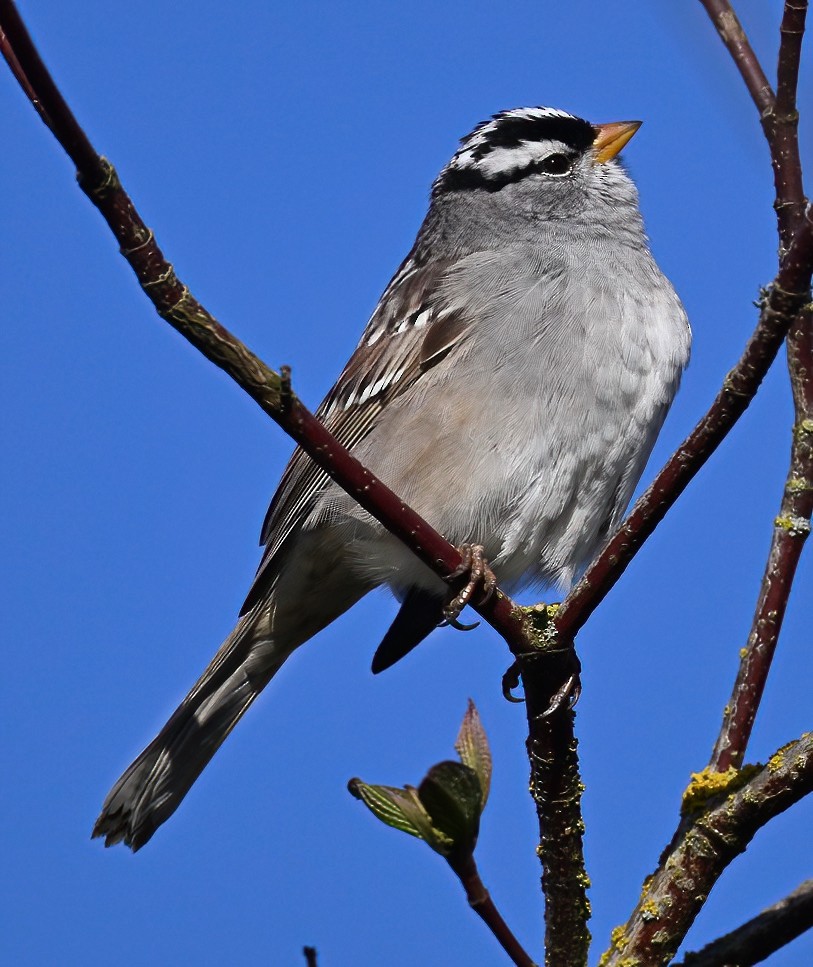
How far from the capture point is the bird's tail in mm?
4922

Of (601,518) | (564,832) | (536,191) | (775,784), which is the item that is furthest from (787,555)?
(536,191)

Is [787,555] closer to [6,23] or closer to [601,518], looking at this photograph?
[601,518]

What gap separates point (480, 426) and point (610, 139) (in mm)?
2125

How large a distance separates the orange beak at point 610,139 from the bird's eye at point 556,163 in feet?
0.51

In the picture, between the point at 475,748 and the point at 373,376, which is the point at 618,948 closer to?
the point at 475,748

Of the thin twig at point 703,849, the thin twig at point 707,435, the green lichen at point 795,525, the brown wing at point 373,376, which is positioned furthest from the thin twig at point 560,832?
the brown wing at point 373,376

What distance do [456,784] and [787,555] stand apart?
1389mm

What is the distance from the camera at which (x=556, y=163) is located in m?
5.99

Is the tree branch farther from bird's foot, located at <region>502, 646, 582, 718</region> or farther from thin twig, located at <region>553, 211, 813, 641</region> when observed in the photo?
thin twig, located at <region>553, 211, 813, 641</region>

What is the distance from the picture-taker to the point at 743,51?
10.9 ft

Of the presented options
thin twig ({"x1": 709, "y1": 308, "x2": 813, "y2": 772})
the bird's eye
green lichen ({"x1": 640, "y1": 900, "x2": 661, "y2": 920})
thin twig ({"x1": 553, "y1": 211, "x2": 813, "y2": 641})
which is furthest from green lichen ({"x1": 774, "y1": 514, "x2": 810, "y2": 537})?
the bird's eye

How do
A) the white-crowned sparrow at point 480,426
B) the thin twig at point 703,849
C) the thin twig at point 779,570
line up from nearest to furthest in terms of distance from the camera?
the thin twig at point 703,849 < the thin twig at point 779,570 < the white-crowned sparrow at point 480,426

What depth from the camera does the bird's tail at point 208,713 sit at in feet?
16.1

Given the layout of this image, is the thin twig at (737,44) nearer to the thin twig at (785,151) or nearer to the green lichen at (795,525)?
the thin twig at (785,151)
